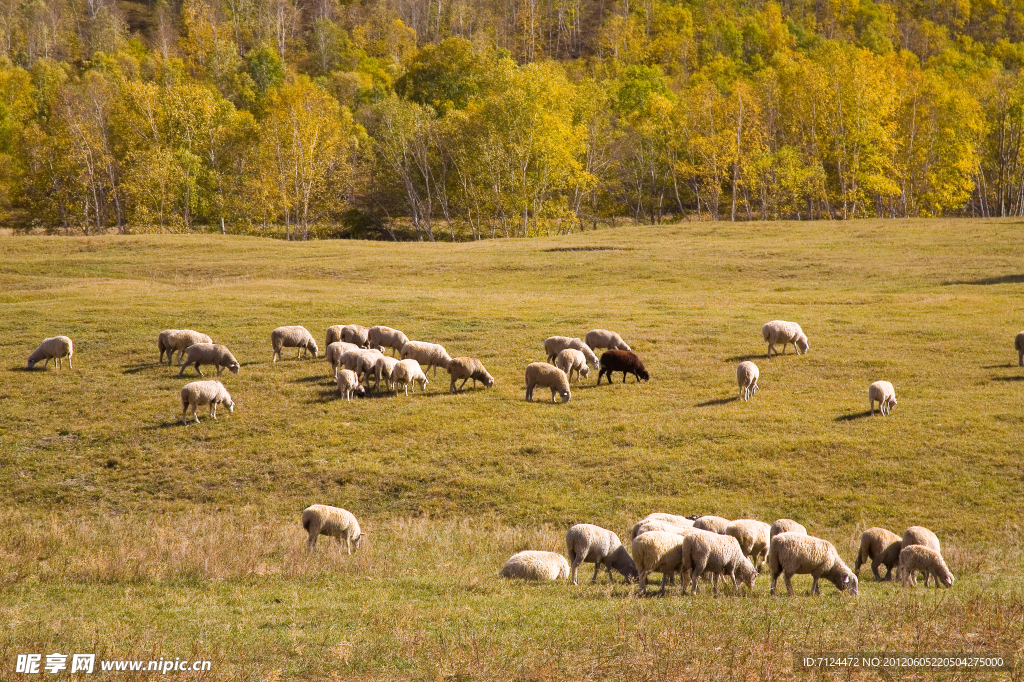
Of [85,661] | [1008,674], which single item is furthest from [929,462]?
[85,661]

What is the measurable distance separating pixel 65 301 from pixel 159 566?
1222 inches

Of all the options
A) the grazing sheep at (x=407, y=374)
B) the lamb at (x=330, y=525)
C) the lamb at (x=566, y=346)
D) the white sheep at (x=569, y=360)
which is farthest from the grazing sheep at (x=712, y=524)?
the lamb at (x=566, y=346)

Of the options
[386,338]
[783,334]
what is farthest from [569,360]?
[783,334]

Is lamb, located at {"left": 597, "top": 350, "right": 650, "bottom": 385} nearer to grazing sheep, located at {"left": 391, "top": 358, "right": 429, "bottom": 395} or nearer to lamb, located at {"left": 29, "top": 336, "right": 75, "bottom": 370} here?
grazing sheep, located at {"left": 391, "top": 358, "right": 429, "bottom": 395}

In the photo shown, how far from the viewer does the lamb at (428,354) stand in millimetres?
29516

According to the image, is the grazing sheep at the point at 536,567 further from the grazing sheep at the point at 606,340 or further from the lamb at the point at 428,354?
the grazing sheep at the point at 606,340

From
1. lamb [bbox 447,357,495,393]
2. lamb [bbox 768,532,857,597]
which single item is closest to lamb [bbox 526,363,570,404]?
lamb [bbox 447,357,495,393]

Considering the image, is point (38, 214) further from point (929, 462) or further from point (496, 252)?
point (929, 462)

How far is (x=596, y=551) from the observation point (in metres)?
14.9

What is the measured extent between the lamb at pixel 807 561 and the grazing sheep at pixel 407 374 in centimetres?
1534

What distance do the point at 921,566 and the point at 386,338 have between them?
66.4 ft

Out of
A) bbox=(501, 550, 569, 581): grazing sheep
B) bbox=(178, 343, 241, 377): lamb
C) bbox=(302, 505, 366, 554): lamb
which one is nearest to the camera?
bbox=(501, 550, 569, 581): grazing sheep

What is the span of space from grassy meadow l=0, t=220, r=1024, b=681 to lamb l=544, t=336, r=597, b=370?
1.21 metres

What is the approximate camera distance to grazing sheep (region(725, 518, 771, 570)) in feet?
50.3
